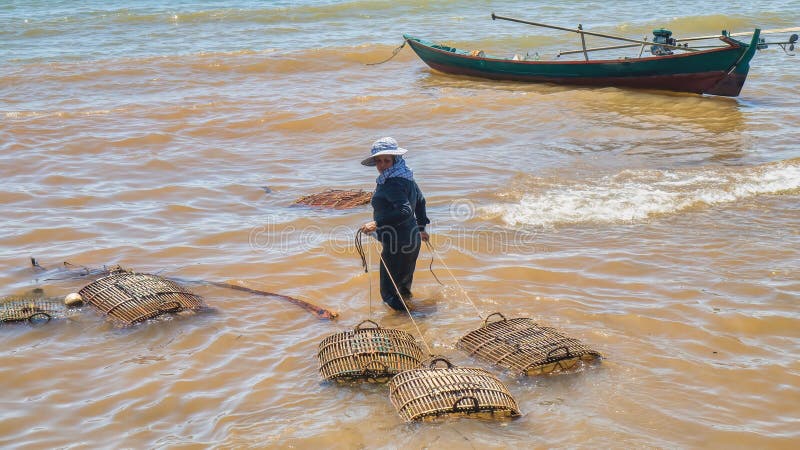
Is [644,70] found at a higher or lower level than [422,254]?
higher

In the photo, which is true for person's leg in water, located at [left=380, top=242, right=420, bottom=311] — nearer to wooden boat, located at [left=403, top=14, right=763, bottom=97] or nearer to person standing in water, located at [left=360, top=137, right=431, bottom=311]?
person standing in water, located at [left=360, top=137, right=431, bottom=311]

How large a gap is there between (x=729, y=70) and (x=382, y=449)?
12.1 m

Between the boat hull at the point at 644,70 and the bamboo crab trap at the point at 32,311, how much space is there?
11.6 meters

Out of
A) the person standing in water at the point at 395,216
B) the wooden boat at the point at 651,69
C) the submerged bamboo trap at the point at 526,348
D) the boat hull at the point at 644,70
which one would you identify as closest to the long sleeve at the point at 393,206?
the person standing in water at the point at 395,216

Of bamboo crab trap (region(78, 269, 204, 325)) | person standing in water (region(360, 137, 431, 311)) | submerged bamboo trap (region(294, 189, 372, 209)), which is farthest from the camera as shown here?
submerged bamboo trap (region(294, 189, 372, 209))

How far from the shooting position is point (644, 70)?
14617 millimetres

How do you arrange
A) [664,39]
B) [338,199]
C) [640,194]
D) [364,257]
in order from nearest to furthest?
[364,257] → [640,194] → [338,199] → [664,39]

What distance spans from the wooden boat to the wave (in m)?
4.51

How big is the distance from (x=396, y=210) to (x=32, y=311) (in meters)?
3.03

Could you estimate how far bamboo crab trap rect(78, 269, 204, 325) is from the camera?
5.81 m

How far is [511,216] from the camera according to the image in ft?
27.5

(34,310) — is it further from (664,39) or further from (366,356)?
(664,39)

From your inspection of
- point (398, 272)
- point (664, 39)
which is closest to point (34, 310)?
point (398, 272)

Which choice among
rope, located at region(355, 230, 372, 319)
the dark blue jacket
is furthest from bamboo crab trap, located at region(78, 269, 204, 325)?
the dark blue jacket
